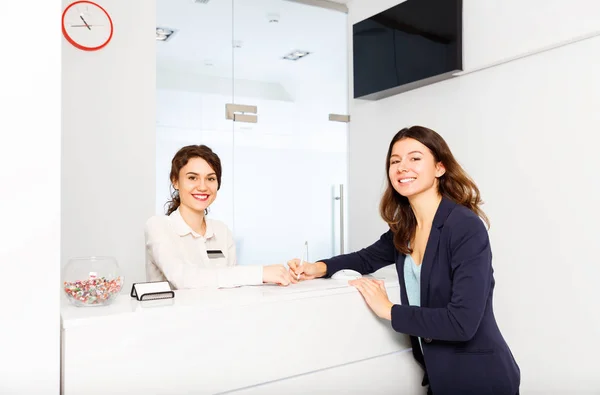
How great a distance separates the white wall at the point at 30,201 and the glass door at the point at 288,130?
2516 mm

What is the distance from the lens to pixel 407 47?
10.8ft

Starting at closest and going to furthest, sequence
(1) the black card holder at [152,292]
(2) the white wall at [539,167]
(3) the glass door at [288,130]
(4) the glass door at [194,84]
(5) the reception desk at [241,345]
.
Answer: (5) the reception desk at [241,345]
(1) the black card holder at [152,292]
(2) the white wall at [539,167]
(4) the glass door at [194,84]
(3) the glass door at [288,130]

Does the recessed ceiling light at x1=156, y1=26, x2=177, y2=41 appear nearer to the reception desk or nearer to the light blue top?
the reception desk

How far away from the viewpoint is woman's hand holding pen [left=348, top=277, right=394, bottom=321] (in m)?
1.62

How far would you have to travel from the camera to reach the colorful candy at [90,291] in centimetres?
129

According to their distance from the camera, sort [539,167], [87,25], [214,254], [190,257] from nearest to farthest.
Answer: [190,257] → [214,254] → [539,167] → [87,25]

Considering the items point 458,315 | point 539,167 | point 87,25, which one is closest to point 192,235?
point 458,315

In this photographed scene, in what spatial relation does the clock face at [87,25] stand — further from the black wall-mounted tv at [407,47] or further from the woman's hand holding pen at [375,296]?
the woman's hand holding pen at [375,296]

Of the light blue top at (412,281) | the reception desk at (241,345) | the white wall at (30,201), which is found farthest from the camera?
the light blue top at (412,281)

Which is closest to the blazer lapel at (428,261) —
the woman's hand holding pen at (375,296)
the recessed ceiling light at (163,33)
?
the woman's hand holding pen at (375,296)

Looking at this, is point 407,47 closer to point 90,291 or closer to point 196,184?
point 196,184

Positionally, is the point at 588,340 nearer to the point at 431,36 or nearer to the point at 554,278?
the point at 554,278

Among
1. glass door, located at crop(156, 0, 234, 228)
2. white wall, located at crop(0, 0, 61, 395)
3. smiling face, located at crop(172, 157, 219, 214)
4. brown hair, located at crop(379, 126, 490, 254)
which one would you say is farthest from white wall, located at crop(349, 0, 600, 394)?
white wall, located at crop(0, 0, 61, 395)

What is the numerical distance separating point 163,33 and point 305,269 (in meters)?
2.28
